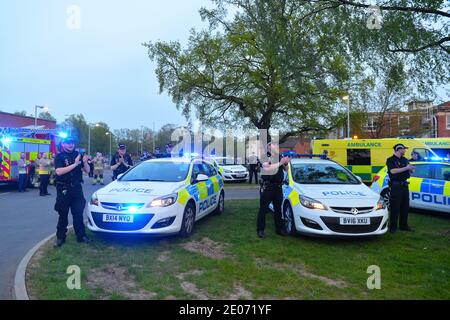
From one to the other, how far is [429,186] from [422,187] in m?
0.22

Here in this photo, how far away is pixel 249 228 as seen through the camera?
776cm

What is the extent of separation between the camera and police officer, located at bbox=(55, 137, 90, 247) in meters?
6.27

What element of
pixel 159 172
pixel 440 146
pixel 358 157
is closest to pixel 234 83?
pixel 358 157

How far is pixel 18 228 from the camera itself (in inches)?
316

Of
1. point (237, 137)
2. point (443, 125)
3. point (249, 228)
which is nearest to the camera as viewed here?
point (249, 228)

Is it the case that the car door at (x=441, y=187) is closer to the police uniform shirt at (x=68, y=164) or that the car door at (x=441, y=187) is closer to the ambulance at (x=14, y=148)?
the police uniform shirt at (x=68, y=164)

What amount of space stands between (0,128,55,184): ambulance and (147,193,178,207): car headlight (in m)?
12.1

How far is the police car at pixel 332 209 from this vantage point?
6223 millimetres

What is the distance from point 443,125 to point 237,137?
35.6 metres

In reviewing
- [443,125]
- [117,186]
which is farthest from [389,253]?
[443,125]

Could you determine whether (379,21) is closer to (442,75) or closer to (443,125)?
(442,75)

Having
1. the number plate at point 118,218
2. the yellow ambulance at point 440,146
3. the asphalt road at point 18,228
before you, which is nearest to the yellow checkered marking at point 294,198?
the number plate at point 118,218

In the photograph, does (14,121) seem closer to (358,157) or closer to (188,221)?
(358,157)

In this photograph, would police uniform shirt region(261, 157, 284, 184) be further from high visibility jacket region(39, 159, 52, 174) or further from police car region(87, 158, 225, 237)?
high visibility jacket region(39, 159, 52, 174)
